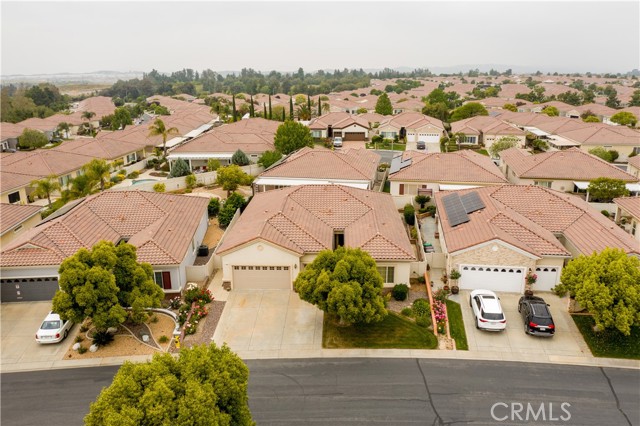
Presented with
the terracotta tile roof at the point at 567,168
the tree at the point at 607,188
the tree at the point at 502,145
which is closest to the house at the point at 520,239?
the tree at the point at 607,188

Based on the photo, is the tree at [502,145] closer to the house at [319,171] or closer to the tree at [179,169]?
the house at [319,171]

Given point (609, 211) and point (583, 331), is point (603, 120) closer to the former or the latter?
point (609, 211)

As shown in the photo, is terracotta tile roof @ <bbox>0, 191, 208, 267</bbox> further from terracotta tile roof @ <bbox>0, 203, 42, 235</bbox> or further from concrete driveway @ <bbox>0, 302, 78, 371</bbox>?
terracotta tile roof @ <bbox>0, 203, 42, 235</bbox>

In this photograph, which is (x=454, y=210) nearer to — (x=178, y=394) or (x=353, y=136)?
(x=178, y=394)

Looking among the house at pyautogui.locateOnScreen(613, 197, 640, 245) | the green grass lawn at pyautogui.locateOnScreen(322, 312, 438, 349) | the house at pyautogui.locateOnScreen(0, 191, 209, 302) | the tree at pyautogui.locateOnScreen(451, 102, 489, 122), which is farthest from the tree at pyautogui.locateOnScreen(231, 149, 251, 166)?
the tree at pyautogui.locateOnScreen(451, 102, 489, 122)

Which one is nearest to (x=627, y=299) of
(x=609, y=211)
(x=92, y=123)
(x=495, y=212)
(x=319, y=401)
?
(x=495, y=212)

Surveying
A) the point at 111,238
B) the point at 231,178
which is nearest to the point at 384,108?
the point at 231,178

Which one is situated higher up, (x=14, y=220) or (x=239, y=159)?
(x=239, y=159)
